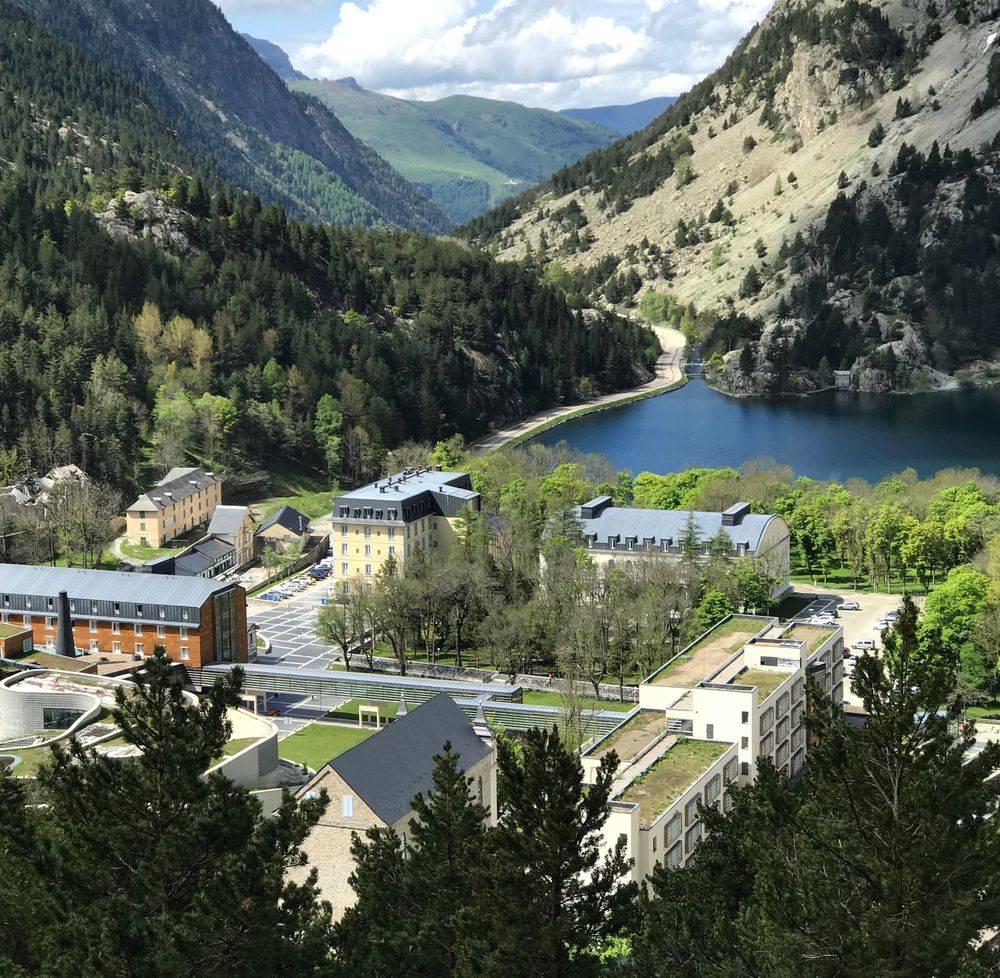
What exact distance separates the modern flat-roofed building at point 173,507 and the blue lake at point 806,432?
4184 centimetres

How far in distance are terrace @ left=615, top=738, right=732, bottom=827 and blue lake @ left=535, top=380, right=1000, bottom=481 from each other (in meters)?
75.6

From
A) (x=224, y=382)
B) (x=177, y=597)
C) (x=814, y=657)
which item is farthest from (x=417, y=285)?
(x=814, y=657)

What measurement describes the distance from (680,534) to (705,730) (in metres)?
32.4

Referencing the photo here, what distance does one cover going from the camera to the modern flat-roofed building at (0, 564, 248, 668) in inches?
2830

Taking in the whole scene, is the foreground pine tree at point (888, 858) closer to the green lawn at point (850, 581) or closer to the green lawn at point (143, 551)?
the green lawn at point (850, 581)

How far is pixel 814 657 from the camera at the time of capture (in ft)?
193

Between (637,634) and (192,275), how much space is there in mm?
83348

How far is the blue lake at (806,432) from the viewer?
133250 millimetres

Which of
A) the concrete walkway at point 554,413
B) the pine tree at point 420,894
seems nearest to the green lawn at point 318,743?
the pine tree at point 420,894

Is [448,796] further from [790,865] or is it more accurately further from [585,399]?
[585,399]

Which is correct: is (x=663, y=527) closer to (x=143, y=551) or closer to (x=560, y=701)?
(x=560, y=701)

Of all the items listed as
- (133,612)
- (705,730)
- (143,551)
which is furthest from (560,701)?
(143,551)

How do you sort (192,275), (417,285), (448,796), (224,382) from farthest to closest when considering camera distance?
(417,285), (192,275), (224,382), (448,796)

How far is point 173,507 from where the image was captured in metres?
98.2
